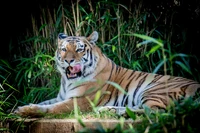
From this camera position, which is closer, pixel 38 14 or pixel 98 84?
pixel 98 84

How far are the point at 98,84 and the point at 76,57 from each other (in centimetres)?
40

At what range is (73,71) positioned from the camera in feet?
18.4

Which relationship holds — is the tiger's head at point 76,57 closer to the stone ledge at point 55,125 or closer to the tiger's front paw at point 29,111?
the tiger's front paw at point 29,111

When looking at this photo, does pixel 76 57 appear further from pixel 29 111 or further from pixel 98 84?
pixel 29 111

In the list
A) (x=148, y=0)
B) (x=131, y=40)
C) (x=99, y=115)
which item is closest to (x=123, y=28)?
(x=131, y=40)

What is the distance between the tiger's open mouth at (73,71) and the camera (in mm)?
5609

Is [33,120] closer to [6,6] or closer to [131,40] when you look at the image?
[131,40]

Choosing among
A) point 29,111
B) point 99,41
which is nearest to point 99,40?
point 99,41

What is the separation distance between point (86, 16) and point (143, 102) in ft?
6.37

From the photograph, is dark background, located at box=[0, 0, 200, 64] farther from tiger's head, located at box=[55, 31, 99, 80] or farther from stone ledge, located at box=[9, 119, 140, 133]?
stone ledge, located at box=[9, 119, 140, 133]

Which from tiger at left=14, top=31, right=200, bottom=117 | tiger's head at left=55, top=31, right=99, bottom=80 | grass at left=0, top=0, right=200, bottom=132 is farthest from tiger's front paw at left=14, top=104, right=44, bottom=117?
grass at left=0, top=0, right=200, bottom=132

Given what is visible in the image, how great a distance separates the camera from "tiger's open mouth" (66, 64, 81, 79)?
18.4 ft

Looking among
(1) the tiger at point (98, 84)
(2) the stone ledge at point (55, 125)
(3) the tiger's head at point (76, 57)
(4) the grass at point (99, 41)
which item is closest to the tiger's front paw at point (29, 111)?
(1) the tiger at point (98, 84)

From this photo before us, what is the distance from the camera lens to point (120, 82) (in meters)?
5.77
